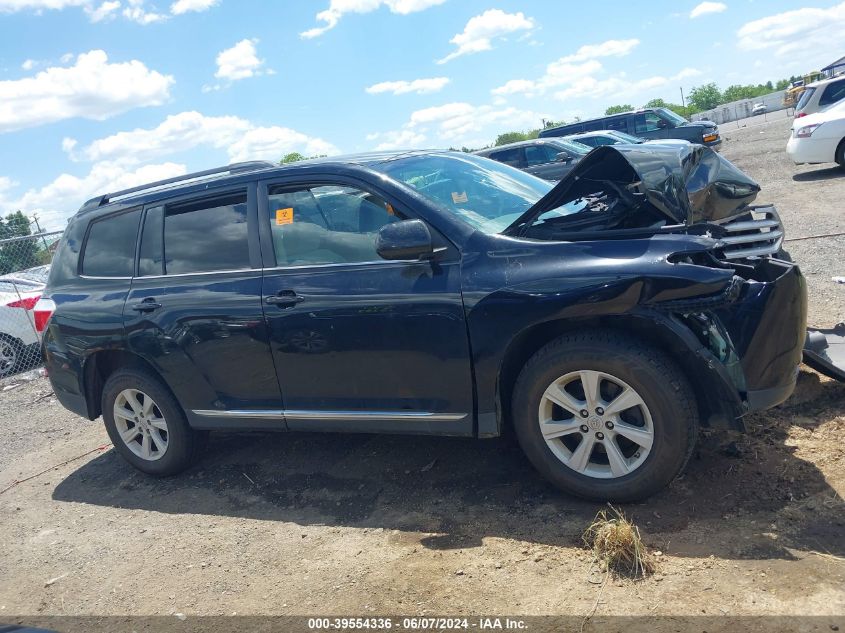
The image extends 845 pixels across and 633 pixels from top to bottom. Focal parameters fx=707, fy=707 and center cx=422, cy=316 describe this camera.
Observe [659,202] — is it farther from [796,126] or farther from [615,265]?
[796,126]

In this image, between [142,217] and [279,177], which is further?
[142,217]

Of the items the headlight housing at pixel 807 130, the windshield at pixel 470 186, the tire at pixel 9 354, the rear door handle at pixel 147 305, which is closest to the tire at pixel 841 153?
the headlight housing at pixel 807 130

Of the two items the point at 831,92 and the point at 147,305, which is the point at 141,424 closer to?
the point at 147,305

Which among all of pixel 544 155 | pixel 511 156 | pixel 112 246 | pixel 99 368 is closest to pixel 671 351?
pixel 112 246

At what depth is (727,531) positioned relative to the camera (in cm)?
319

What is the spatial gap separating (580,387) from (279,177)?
221 centimetres

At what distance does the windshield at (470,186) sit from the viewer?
13.1 feet

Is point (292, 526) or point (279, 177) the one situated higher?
point (279, 177)

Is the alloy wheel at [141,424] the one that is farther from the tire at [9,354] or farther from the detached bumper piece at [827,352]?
the tire at [9,354]

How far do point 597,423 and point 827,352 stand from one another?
6.51 ft

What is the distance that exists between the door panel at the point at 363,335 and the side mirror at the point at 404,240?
0.46ft

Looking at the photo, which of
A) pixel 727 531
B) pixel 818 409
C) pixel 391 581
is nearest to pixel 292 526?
pixel 391 581

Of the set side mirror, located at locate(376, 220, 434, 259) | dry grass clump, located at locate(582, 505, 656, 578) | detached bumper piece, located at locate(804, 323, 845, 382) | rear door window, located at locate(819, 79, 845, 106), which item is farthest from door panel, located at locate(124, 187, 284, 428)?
rear door window, located at locate(819, 79, 845, 106)

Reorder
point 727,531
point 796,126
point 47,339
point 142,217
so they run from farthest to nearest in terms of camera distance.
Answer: point 796,126 → point 47,339 → point 142,217 → point 727,531
